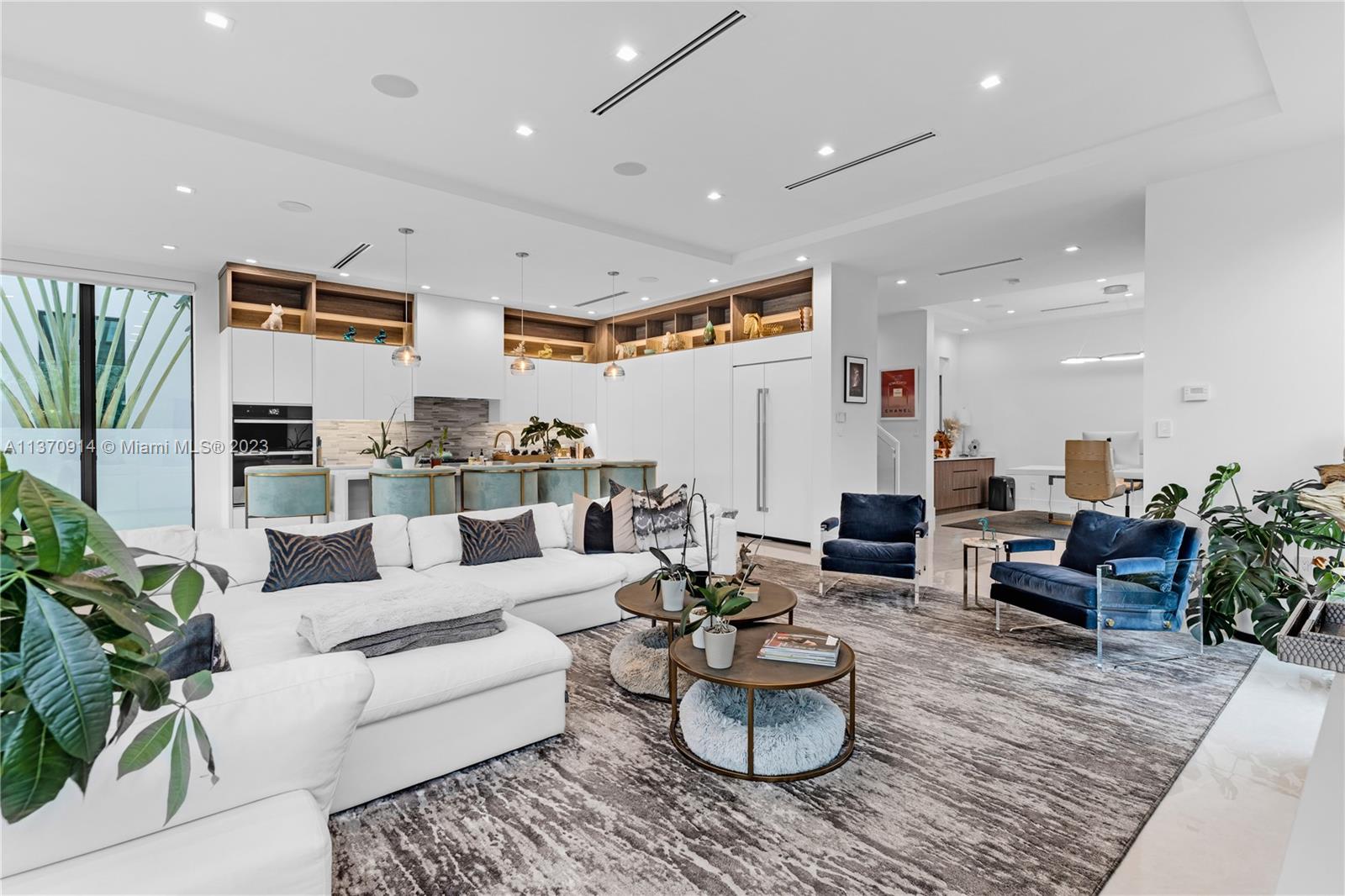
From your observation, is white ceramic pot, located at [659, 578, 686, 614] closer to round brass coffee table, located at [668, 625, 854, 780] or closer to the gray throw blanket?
round brass coffee table, located at [668, 625, 854, 780]

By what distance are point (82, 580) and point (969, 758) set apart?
107 inches

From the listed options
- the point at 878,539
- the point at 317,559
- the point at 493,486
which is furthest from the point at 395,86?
the point at 878,539

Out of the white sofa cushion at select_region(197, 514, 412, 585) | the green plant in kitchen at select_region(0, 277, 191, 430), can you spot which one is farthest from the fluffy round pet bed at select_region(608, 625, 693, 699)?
the green plant in kitchen at select_region(0, 277, 191, 430)

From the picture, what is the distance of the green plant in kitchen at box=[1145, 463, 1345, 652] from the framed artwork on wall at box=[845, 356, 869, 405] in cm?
331

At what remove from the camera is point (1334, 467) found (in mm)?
3332

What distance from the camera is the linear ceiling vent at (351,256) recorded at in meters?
5.99

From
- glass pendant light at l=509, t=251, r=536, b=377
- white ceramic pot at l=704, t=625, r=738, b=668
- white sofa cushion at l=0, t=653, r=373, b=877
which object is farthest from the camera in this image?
glass pendant light at l=509, t=251, r=536, b=377

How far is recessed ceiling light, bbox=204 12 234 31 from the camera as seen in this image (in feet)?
9.07

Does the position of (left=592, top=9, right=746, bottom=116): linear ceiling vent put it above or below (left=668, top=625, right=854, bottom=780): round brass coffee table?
above

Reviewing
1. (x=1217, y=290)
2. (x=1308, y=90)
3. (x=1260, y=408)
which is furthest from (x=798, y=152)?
(x=1260, y=408)

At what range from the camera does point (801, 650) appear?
8.22ft

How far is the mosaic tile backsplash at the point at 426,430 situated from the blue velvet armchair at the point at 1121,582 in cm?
659

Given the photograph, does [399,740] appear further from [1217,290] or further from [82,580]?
[1217,290]

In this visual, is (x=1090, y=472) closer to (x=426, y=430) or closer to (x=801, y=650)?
(x=801, y=650)
